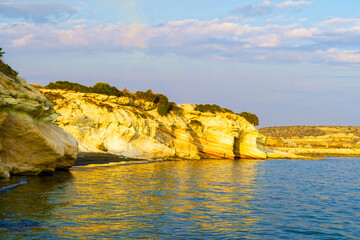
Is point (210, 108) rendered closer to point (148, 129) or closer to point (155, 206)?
point (148, 129)

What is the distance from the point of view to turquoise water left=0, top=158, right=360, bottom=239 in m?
14.7

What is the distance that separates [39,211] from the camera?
17141 millimetres

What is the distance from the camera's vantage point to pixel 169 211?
18859mm

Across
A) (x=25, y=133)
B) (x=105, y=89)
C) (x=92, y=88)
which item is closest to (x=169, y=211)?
(x=25, y=133)

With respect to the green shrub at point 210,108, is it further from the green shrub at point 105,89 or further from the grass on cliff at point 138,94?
the green shrub at point 105,89

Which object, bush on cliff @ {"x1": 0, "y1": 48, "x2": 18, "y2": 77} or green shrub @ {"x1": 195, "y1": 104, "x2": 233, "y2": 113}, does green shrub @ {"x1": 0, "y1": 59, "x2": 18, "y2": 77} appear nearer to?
bush on cliff @ {"x1": 0, "y1": 48, "x2": 18, "y2": 77}

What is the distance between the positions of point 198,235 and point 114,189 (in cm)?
1212

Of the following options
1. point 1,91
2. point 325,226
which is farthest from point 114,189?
point 325,226

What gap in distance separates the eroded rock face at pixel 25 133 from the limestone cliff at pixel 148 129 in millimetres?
19998

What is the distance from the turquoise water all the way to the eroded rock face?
1.49 meters

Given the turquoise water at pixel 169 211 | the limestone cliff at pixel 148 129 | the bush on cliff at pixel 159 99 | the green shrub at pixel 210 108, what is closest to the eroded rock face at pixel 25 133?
the turquoise water at pixel 169 211

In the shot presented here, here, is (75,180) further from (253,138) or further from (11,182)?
(253,138)

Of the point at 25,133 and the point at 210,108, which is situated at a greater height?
the point at 210,108

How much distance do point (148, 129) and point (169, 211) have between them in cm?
4367
